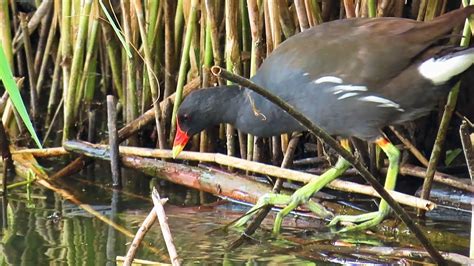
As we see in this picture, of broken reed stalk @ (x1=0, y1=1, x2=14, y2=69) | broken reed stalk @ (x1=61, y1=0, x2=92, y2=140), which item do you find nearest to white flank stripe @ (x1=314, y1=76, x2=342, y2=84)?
broken reed stalk @ (x1=61, y1=0, x2=92, y2=140)

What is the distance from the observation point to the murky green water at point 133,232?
2764 millimetres

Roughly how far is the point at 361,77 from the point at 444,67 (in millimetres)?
251

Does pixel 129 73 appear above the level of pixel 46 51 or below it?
below

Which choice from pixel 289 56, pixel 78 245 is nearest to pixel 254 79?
pixel 289 56

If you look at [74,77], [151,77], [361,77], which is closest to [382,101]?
[361,77]

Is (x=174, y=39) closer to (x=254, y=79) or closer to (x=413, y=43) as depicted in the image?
(x=254, y=79)

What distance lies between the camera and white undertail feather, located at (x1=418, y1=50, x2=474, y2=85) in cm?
273

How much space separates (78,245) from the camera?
2.92 m

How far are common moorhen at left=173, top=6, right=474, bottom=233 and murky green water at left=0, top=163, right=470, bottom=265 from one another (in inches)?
5.3

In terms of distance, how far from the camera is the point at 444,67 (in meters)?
2.76

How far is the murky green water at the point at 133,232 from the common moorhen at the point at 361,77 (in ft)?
0.44

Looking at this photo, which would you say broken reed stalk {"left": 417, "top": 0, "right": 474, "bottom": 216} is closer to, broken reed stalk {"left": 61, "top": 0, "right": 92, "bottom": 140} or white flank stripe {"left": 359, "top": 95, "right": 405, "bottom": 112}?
white flank stripe {"left": 359, "top": 95, "right": 405, "bottom": 112}

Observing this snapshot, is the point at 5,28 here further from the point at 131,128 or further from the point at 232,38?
the point at 232,38

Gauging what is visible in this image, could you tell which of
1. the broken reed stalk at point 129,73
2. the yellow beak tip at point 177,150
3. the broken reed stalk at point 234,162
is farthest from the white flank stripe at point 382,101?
the broken reed stalk at point 129,73
